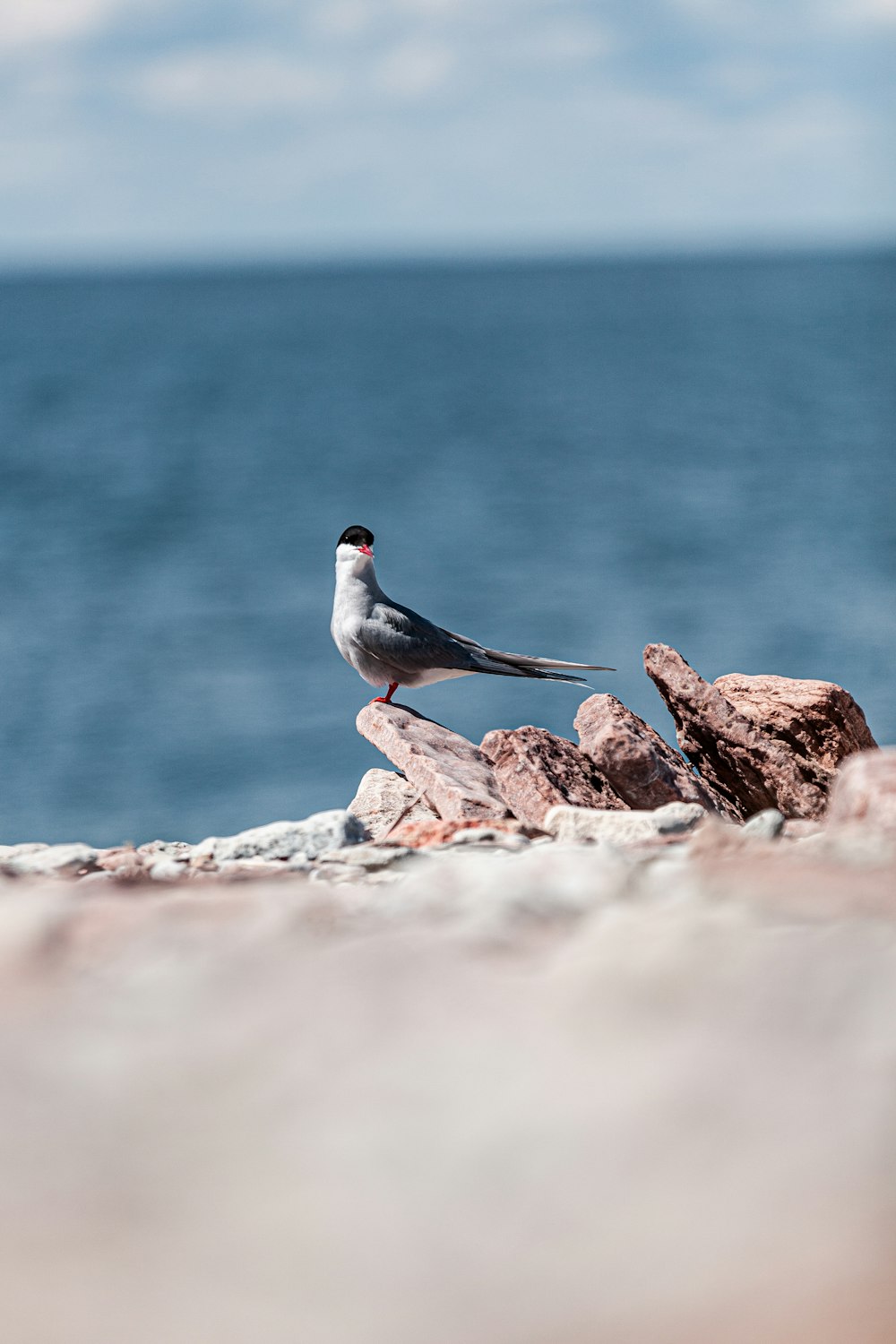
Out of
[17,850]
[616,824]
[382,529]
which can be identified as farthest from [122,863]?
[382,529]

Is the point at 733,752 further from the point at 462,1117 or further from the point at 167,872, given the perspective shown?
the point at 462,1117

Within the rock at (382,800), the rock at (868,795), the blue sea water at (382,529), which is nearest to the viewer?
the rock at (868,795)

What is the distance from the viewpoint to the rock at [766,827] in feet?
15.9

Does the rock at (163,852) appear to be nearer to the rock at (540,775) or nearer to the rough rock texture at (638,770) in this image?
the rock at (540,775)

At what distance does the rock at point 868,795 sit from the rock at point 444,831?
121cm

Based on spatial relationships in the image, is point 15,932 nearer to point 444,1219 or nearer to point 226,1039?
point 226,1039

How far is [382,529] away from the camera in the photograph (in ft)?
190

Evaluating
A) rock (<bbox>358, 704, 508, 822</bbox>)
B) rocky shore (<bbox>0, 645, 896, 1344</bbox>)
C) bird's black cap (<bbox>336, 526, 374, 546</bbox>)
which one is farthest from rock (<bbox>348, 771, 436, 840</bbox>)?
rocky shore (<bbox>0, 645, 896, 1344</bbox>)

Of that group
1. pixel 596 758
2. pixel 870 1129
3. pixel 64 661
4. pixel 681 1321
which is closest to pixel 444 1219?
pixel 681 1321

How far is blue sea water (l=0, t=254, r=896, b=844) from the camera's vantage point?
34.5 metres

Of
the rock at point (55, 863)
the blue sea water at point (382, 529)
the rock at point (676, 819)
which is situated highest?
the blue sea water at point (382, 529)

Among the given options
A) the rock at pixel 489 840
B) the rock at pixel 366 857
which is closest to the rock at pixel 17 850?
the rock at pixel 366 857

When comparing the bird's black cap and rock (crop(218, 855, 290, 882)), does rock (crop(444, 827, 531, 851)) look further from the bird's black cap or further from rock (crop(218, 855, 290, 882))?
the bird's black cap

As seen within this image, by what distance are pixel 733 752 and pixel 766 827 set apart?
2.32 meters
